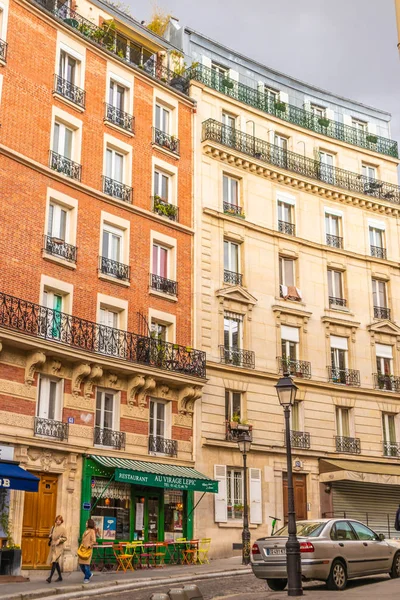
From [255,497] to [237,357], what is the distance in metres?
4.94

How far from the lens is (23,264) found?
22422 millimetres

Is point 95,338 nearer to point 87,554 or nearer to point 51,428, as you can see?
point 51,428

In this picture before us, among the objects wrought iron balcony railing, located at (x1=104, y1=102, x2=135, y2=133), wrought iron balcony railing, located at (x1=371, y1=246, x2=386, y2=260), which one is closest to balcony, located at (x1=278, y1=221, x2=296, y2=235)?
wrought iron balcony railing, located at (x1=371, y1=246, x2=386, y2=260)

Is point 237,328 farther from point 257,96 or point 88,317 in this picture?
point 257,96

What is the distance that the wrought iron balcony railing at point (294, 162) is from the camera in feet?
100

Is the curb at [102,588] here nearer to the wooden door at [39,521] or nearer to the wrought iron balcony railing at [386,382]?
the wooden door at [39,521]

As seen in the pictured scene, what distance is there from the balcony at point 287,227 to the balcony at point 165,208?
5117 mm

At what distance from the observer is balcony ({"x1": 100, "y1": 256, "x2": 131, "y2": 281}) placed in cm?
2502

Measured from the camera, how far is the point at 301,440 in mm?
28891

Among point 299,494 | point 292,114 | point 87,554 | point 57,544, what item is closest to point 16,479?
point 57,544

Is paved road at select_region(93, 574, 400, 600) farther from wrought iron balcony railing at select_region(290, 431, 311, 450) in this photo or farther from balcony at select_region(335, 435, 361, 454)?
balcony at select_region(335, 435, 361, 454)

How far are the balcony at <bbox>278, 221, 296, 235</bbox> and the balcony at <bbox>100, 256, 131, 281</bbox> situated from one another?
8111 millimetres

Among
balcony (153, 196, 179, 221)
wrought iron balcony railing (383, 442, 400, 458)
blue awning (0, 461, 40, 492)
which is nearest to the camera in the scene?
blue awning (0, 461, 40, 492)

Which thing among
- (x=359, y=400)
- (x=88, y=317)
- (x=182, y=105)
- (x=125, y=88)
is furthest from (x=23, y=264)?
(x=359, y=400)
